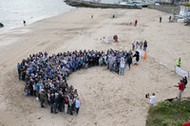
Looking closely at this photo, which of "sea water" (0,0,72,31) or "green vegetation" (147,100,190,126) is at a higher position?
"sea water" (0,0,72,31)

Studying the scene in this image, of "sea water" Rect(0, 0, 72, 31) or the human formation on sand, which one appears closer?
the human formation on sand

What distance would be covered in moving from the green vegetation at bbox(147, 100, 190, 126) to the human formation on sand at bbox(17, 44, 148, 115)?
445cm

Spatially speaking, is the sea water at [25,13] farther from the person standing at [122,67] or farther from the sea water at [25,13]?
the person standing at [122,67]

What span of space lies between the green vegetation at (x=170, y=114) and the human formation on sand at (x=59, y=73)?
4.45 meters

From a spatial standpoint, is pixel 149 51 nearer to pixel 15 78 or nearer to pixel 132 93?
pixel 132 93

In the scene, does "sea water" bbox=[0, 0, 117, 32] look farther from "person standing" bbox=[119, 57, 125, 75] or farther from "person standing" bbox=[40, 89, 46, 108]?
"person standing" bbox=[40, 89, 46, 108]

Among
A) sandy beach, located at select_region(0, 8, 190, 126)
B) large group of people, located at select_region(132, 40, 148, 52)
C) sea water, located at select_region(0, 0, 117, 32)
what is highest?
sea water, located at select_region(0, 0, 117, 32)

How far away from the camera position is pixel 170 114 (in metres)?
9.64

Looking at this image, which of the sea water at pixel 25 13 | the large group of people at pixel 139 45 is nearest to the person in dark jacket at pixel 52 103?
the large group of people at pixel 139 45

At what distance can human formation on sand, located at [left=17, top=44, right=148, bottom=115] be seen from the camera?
1189 cm

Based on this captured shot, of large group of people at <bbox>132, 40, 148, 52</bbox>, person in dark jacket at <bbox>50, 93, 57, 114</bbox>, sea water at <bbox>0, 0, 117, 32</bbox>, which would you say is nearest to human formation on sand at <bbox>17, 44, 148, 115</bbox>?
person in dark jacket at <bbox>50, 93, 57, 114</bbox>

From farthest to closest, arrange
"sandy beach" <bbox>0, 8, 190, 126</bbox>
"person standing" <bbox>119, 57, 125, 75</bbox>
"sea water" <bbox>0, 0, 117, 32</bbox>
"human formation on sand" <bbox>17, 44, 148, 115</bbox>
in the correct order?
"sea water" <bbox>0, 0, 117, 32</bbox>, "person standing" <bbox>119, 57, 125, 75</bbox>, "human formation on sand" <bbox>17, 44, 148, 115</bbox>, "sandy beach" <bbox>0, 8, 190, 126</bbox>

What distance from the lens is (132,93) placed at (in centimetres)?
1384

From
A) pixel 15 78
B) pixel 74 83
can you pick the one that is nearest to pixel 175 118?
pixel 74 83
